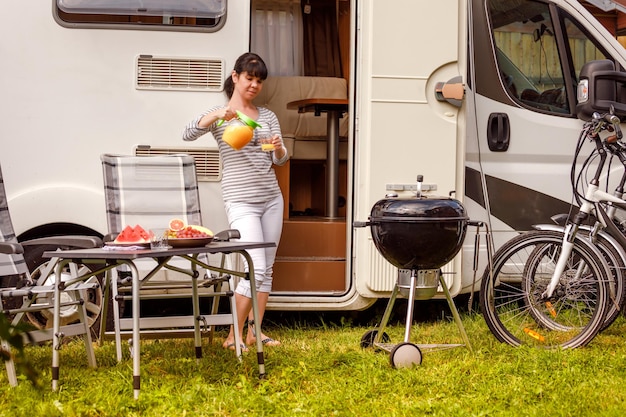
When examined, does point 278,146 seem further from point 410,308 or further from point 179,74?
point 410,308

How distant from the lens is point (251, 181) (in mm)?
4586

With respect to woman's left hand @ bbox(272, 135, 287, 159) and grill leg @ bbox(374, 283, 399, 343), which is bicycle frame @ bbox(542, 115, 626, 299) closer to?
grill leg @ bbox(374, 283, 399, 343)

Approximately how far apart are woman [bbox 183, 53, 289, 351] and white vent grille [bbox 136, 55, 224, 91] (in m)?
0.15

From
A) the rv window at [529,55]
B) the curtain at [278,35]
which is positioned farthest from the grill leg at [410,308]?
the curtain at [278,35]

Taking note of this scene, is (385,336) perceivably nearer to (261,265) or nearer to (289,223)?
(261,265)

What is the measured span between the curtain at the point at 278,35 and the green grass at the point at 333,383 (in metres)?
2.67

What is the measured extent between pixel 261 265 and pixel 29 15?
73.4 inches

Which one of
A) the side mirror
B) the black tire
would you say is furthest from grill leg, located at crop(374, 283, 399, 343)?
the side mirror

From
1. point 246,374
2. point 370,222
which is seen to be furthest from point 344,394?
point 370,222

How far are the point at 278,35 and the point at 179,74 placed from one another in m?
1.95

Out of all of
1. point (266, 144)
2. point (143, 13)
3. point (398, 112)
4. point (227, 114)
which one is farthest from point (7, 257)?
point (398, 112)

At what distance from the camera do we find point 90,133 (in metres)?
4.75

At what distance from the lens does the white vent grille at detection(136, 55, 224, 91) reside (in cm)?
480

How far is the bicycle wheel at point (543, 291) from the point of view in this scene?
437 cm
